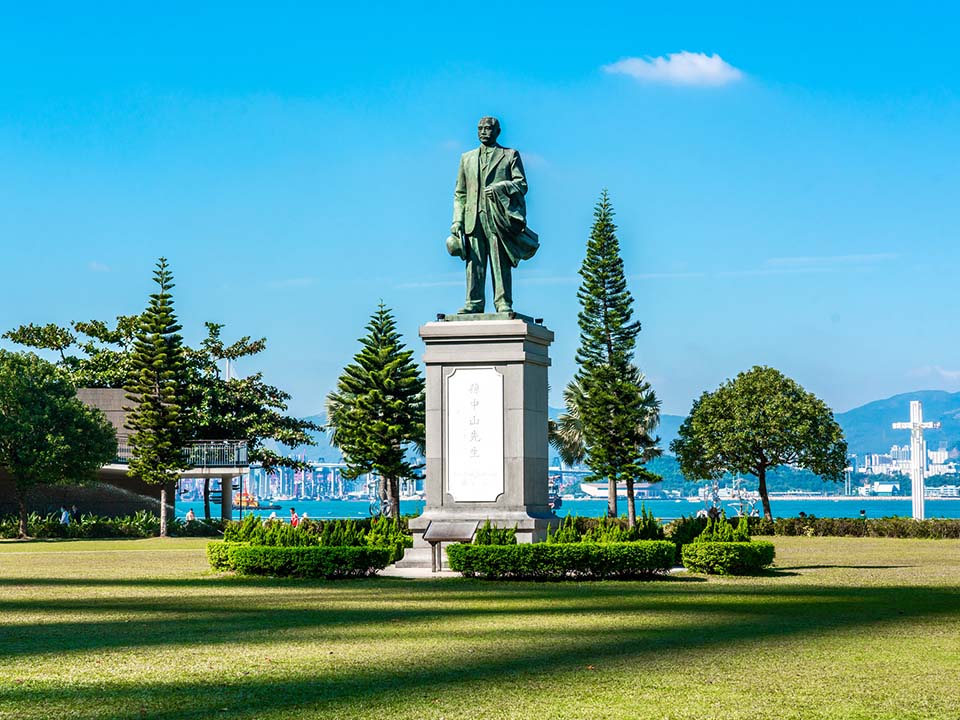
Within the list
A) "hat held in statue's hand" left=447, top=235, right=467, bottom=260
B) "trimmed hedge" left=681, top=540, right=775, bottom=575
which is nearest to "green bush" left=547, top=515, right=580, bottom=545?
"trimmed hedge" left=681, top=540, right=775, bottom=575

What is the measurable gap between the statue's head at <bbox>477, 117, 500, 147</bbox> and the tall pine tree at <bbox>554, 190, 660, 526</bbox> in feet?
86.5

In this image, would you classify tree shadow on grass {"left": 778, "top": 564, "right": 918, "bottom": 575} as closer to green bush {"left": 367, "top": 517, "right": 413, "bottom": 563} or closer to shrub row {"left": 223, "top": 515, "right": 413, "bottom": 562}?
green bush {"left": 367, "top": 517, "right": 413, "bottom": 563}

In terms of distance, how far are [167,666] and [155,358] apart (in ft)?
113

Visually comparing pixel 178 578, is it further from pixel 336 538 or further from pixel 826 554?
pixel 826 554

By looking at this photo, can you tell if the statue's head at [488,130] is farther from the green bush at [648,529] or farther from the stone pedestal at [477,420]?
the green bush at [648,529]

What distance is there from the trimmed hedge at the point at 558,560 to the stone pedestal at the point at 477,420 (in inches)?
70.5

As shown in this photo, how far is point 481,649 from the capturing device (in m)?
11.6

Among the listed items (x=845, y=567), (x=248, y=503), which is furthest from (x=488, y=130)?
(x=248, y=503)

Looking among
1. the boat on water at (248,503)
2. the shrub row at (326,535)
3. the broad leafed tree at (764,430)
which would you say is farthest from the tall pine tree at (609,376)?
the shrub row at (326,535)

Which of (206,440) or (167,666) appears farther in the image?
(206,440)

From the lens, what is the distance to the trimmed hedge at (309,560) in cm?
1988

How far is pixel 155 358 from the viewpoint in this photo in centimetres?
4428

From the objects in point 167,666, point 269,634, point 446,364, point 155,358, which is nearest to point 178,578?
point 446,364

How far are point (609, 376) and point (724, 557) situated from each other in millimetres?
28168
